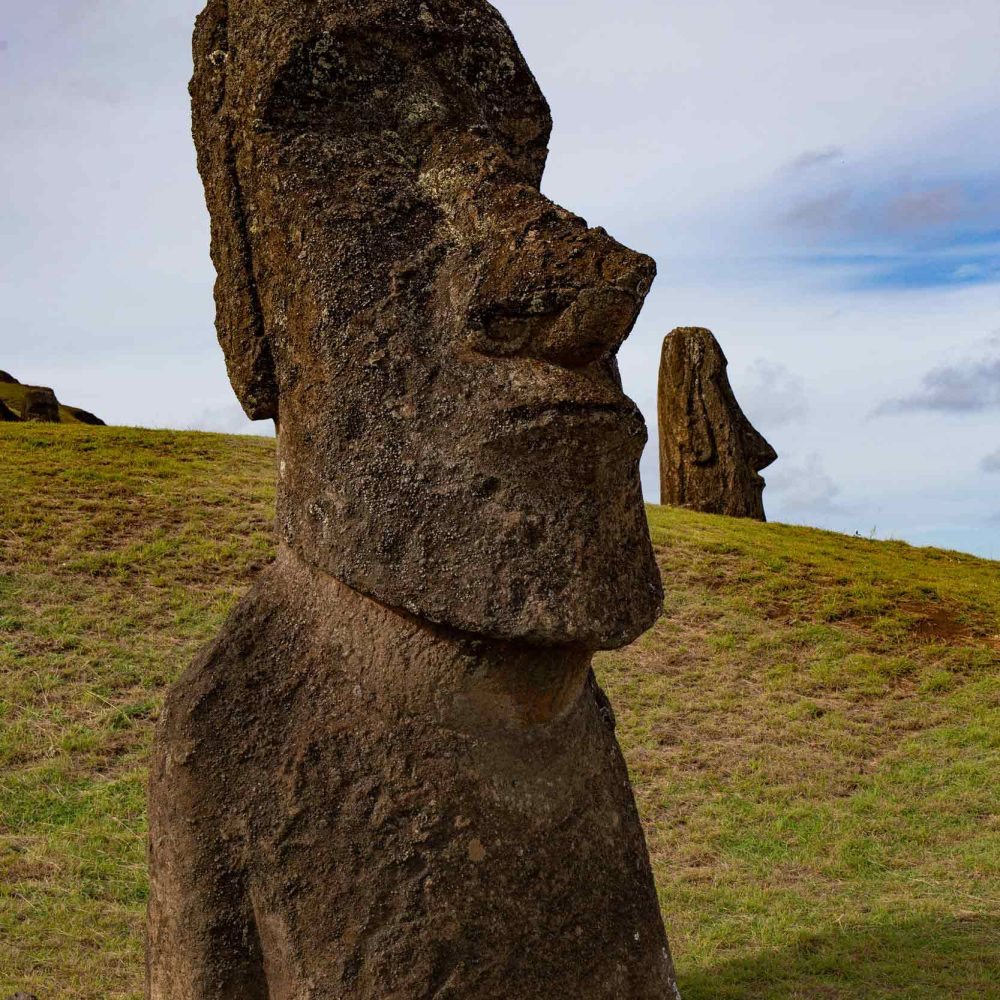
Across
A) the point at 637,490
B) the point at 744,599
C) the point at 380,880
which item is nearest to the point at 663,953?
the point at 380,880

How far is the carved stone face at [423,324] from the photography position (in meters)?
2.68

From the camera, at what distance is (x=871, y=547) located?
14.2 meters

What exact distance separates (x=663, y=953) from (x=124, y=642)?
20.8ft

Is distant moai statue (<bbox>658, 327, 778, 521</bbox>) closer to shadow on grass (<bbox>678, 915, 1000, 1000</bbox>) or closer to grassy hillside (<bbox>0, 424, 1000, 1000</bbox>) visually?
grassy hillside (<bbox>0, 424, 1000, 1000</bbox>)

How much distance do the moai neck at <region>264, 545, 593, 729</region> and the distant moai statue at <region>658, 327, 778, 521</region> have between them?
1202 cm

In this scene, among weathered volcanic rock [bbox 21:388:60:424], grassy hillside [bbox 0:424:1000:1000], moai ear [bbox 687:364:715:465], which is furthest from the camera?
weathered volcanic rock [bbox 21:388:60:424]

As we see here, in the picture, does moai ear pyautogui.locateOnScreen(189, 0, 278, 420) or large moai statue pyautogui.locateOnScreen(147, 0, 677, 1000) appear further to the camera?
moai ear pyautogui.locateOnScreen(189, 0, 278, 420)

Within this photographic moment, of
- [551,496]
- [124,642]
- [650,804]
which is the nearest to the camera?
[551,496]

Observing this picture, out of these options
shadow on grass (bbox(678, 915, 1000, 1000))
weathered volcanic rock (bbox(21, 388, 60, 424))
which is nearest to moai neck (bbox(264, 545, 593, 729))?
shadow on grass (bbox(678, 915, 1000, 1000))

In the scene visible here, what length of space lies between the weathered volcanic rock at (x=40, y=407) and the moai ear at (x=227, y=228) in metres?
15.1

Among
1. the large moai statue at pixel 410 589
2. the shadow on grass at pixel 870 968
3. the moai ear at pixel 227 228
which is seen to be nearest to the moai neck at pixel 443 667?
the large moai statue at pixel 410 589

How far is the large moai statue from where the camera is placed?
8.88ft

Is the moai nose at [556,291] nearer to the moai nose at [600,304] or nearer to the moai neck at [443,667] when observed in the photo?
the moai nose at [600,304]

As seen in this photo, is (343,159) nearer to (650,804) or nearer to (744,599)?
(650,804)
